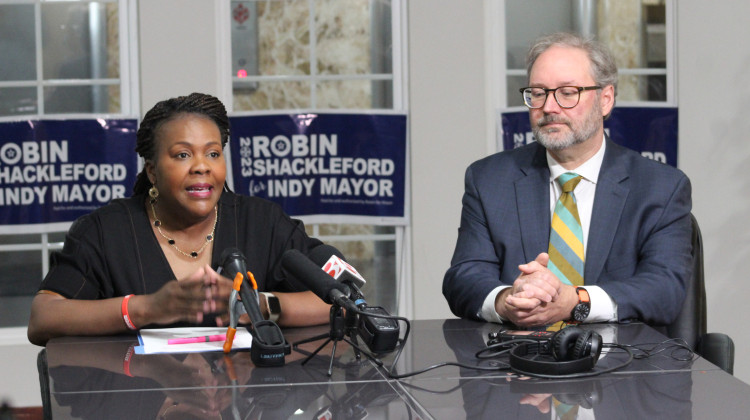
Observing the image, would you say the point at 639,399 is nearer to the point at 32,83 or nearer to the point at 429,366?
the point at 429,366

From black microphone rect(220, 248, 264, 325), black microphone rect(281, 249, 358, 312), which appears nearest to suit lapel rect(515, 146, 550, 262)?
black microphone rect(281, 249, 358, 312)

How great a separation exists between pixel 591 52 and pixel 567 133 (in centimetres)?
26

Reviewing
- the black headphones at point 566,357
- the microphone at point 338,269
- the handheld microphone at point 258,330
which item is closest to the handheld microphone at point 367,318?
the microphone at point 338,269

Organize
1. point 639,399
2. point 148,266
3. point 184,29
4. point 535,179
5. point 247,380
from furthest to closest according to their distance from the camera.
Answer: point 184,29, point 535,179, point 148,266, point 247,380, point 639,399

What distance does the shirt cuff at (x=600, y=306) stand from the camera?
248cm

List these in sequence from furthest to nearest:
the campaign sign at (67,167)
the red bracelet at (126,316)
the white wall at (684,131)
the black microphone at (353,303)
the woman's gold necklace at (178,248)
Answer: the white wall at (684,131)
the campaign sign at (67,167)
the woman's gold necklace at (178,248)
the red bracelet at (126,316)
the black microphone at (353,303)

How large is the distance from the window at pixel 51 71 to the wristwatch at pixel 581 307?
10.4 feet

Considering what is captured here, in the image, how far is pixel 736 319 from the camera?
16.8ft

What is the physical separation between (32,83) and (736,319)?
3839 millimetres

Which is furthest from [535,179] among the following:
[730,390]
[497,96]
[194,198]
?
[497,96]

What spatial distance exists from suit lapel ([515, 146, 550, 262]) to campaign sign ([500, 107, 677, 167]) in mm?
2181

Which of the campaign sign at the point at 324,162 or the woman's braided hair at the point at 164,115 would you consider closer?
the woman's braided hair at the point at 164,115

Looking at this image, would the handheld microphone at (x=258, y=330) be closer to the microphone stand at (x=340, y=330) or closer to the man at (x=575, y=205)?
the microphone stand at (x=340, y=330)

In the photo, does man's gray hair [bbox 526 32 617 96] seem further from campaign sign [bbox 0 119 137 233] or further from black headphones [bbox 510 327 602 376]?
campaign sign [bbox 0 119 137 233]
